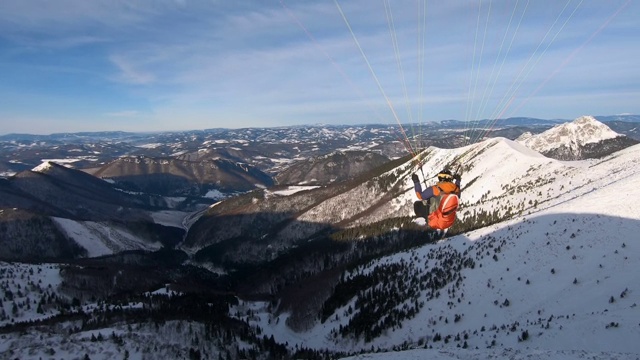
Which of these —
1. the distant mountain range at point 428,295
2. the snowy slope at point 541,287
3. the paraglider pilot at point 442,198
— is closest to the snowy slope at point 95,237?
the distant mountain range at point 428,295

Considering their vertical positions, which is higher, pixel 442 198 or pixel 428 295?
pixel 442 198

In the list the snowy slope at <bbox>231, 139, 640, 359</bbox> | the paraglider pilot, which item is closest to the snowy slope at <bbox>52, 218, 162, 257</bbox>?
the snowy slope at <bbox>231, 139, 640, 359</bbox>

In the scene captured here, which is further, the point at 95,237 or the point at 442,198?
the point at 95,237

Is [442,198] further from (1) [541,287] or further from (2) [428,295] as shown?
(2) [428,295]

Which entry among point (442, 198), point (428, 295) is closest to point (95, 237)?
point (428, 295)

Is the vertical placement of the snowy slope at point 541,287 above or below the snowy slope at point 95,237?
above

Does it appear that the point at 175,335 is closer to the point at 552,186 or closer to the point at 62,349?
the point at 62,349

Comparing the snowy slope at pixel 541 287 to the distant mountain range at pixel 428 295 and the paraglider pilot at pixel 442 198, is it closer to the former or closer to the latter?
the distant mountain range at pixel 428 295

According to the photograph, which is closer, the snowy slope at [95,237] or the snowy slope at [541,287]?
the snowy slope at [541,287]

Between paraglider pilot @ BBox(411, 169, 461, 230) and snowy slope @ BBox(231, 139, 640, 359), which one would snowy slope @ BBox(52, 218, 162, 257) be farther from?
paraglider pilot @ BBox(411, 169, 461, 230)
